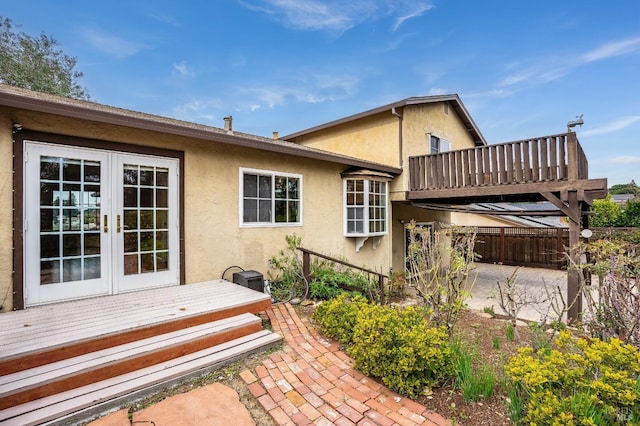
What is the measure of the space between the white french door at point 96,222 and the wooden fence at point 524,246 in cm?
1221

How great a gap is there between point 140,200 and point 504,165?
7993mm

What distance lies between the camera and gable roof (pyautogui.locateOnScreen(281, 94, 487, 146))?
9078 mm

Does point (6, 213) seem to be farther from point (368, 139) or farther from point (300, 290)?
point (368, 139)

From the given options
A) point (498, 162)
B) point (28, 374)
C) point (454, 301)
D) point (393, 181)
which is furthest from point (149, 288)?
point (498, 162)

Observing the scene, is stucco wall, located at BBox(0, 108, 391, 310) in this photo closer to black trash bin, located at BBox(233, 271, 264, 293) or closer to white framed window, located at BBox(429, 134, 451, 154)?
black trash bin, located at BBox(233, 271, 264, 293)

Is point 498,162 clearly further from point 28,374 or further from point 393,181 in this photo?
point 28,374

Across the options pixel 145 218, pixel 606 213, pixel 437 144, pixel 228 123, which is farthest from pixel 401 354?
pixel 606 213

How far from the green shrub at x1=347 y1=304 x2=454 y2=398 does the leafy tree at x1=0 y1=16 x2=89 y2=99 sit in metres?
22.9

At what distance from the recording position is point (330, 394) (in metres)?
2.67

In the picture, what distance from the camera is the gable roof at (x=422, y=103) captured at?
9078 millimetres

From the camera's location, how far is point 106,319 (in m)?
3.25

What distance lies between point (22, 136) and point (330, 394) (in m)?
4.73

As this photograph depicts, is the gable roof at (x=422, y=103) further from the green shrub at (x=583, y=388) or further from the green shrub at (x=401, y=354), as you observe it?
the green shrub at (x=583, y=388)

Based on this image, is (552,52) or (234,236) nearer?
(234,236)
